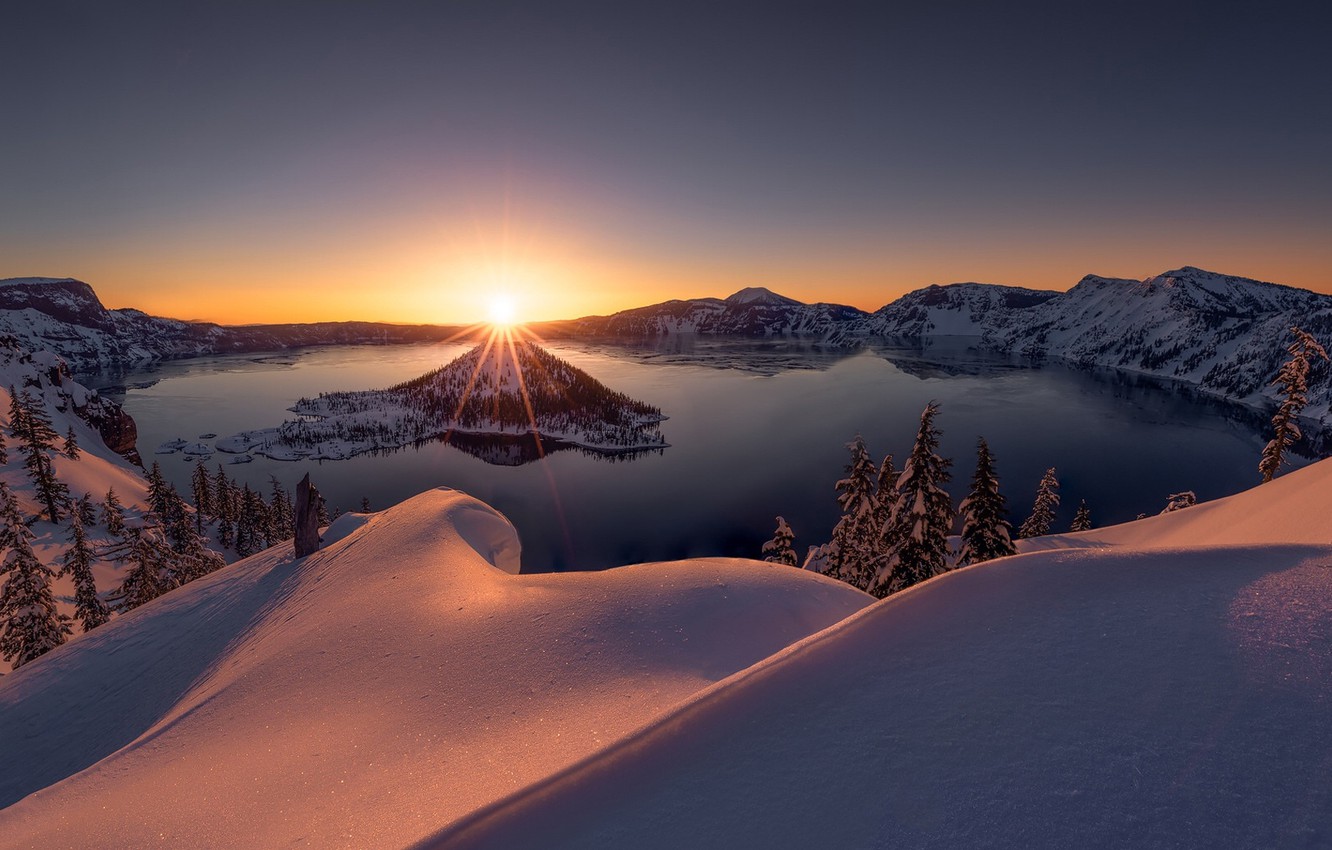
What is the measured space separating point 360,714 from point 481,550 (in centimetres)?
924

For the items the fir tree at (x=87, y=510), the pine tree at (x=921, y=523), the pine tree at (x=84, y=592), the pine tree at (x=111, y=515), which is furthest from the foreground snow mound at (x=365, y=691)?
the fir tree at (x=87, y=510)

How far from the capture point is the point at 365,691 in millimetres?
7242

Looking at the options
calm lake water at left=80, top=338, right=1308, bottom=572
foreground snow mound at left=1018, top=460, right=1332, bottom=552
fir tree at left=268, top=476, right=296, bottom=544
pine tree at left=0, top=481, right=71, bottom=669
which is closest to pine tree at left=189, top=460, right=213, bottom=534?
fir tree at left=268, top=476, right=296, bottom=544

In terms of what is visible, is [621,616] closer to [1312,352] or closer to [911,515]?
[911,515]

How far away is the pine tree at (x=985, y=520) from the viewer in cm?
2283

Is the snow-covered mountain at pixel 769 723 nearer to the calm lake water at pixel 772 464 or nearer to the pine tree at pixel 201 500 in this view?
the calm lake water at pixel 772 464

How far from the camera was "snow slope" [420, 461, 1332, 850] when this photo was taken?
2.43 metres

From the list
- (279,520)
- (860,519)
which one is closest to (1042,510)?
(860,519)

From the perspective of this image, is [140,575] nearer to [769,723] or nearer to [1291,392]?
[769,723]

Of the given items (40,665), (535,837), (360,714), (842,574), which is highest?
(535,837)

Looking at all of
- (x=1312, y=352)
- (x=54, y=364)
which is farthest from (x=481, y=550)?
(x=54, y=364)

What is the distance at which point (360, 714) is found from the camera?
6.68m

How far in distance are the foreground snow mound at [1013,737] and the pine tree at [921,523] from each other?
18.9m

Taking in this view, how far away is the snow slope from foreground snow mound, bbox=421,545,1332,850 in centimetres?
1
